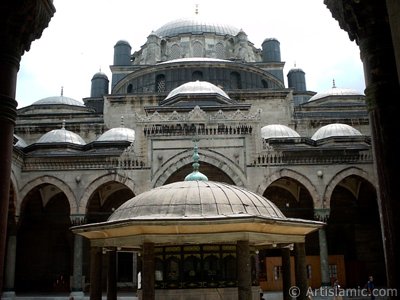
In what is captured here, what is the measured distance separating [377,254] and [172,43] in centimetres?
1796

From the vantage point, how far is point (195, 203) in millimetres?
7422

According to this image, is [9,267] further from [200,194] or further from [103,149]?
[200,194]

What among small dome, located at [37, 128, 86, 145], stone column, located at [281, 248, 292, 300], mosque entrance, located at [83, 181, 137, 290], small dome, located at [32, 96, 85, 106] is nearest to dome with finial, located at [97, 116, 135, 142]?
small dome, located at [37, 128, 86, 145]

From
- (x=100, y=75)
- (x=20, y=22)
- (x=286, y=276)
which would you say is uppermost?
(x=100, y=75)

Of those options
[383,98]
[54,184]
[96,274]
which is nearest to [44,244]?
[54,184]

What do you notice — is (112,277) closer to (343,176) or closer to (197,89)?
(343,176)

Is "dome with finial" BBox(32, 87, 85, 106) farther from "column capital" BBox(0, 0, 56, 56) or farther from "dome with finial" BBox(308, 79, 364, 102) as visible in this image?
"column capital" BBox(0, 0, 56, 56)

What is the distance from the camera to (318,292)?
57.7 ft

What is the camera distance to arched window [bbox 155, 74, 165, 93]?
26.4 meters

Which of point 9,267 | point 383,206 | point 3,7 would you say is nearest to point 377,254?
point 9,267

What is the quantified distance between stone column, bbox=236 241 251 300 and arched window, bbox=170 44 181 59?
80.9 feet

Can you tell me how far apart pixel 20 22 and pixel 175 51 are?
27.2 m

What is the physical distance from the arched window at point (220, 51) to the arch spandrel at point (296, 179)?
1399 centimetres

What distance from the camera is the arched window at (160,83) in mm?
26384
